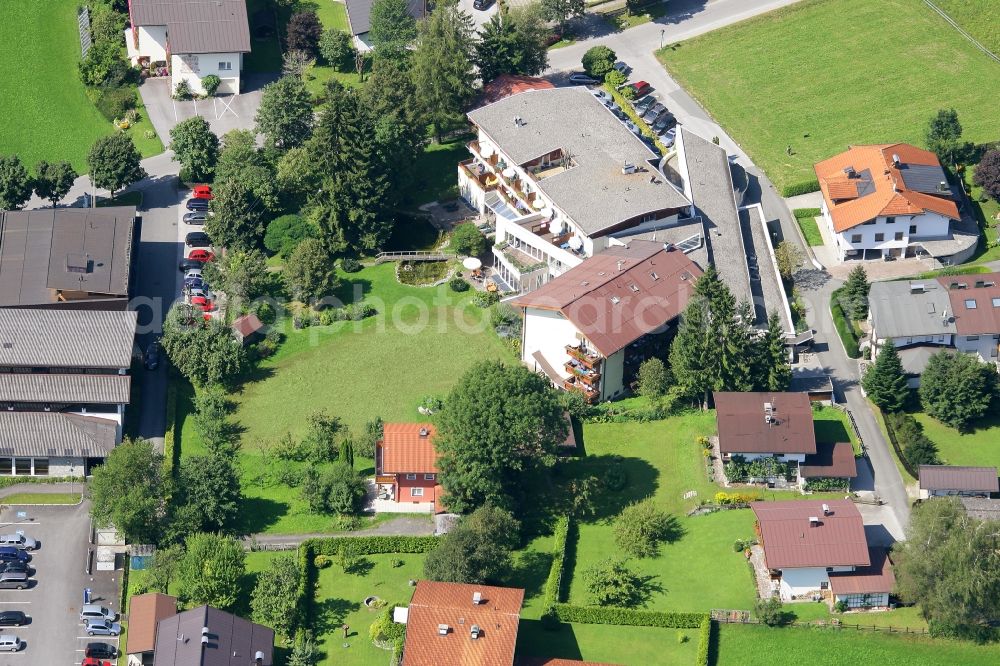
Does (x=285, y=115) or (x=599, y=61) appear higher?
(x=599, y=61)

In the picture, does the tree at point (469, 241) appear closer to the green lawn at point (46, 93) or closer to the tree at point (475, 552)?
the green lawn at point (46, 93)

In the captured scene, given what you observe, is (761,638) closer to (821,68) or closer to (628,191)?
(628,191)

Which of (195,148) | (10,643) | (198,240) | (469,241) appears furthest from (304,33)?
(10,643)

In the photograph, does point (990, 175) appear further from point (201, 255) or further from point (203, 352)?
point (203, 352)

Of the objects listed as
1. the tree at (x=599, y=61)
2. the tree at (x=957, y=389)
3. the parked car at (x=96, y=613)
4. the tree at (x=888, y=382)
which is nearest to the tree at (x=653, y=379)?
the tree at (x=888, y=382)

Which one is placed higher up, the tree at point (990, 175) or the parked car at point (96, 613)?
the tree at point (990, 175)

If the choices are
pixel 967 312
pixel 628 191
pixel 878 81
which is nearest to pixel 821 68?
pixel 878 81

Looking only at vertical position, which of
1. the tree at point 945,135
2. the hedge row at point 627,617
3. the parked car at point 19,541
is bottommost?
the hedge row at point 627,617
